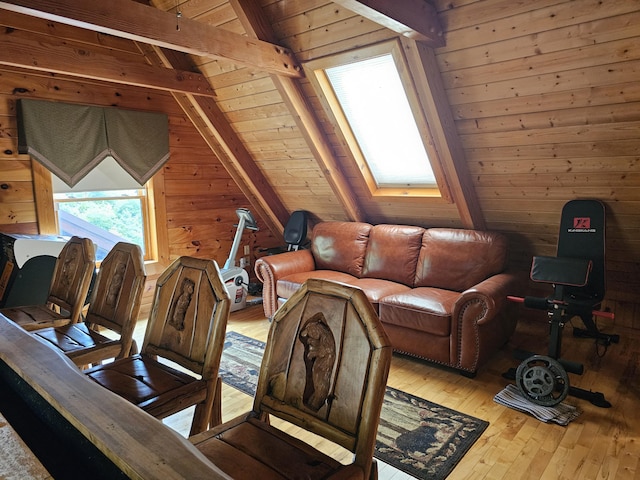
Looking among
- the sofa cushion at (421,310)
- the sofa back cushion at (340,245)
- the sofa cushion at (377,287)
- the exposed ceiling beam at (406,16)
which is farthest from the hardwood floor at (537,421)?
the exposed ceiling beam at (406,16)

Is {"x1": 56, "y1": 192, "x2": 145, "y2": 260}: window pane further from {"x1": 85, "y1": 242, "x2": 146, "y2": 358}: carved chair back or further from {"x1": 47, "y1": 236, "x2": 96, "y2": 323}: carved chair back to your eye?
{"x1": 85, "y1": 242, "x2": 146, "y2": 358}: carved chair back

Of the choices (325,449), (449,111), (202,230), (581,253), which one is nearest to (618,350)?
(581,253)

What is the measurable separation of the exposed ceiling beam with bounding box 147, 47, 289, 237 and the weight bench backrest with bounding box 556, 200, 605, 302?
2.97 metres

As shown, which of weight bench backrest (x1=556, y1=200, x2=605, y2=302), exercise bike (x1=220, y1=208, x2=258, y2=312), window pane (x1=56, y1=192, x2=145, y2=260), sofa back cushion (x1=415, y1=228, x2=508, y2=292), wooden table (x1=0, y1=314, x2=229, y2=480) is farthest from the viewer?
exercise bike (x1=220, y1=208, x2=258, y2=312)

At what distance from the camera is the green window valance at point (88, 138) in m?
3.59

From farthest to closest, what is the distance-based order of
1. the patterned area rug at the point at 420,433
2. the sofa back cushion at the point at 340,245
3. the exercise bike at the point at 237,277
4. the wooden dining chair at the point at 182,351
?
the exercise bike at the point at 237,277, the sofa back cushion at the point at 340,245, the patterned area rug at the point at 420,433, the wooden dining chair at the point at 182,351

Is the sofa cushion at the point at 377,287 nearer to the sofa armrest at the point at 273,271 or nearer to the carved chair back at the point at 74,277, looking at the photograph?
the sofa armrest at the point at 273,271

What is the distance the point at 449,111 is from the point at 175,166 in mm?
2842

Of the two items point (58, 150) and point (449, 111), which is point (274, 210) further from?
point (449, 111)

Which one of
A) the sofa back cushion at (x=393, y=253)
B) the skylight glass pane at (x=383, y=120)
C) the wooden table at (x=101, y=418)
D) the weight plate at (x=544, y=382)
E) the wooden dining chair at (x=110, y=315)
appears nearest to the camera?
the wooden table at (x=101, y=418)

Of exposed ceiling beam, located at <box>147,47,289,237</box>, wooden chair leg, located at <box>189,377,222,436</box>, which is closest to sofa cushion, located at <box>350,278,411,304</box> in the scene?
exposed ceiling beam, located at <box>147,47,289,237</box>

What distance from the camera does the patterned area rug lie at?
2.21 m

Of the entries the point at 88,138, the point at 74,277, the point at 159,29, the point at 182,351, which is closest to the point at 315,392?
the point at 182,351

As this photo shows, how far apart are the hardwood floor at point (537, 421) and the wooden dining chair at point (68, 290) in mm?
839
